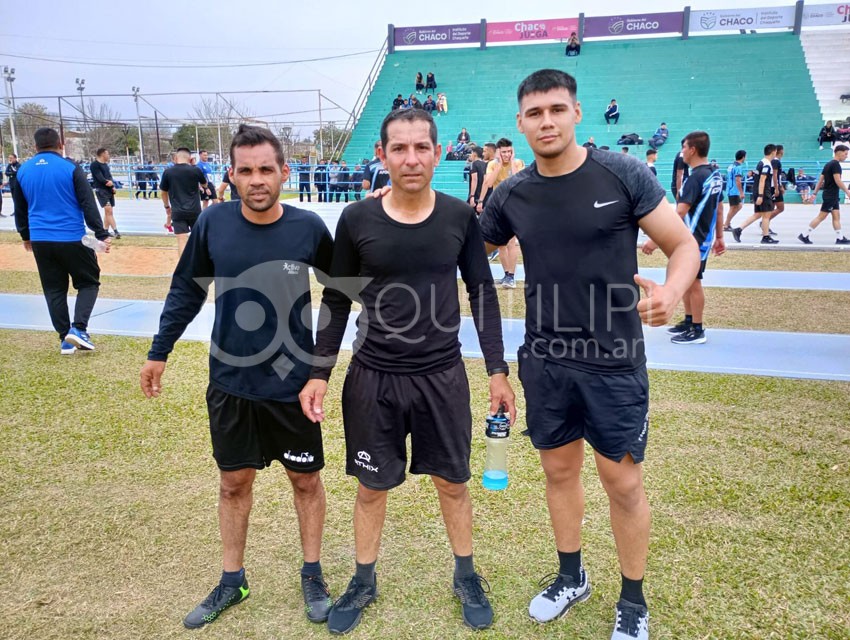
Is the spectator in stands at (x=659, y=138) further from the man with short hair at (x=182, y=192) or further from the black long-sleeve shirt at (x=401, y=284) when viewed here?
the black long-sleeve shirt at (x=401, y=284)

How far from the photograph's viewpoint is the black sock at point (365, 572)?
9.05ft

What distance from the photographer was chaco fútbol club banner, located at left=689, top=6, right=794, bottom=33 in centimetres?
3180

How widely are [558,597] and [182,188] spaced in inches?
386

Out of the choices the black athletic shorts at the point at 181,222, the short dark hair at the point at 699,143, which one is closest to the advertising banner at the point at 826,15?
the short dark hair at the point at 699,143

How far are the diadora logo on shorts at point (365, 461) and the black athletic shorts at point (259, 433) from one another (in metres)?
0.18

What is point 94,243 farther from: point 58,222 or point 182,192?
point 182,192

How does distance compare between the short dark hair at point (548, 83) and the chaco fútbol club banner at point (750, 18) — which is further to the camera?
the chaco fútbol club banner at point (750, 18)

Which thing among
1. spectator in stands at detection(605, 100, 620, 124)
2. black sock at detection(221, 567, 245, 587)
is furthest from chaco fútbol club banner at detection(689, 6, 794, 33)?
black sock at detection(221, 567, 245, 587)

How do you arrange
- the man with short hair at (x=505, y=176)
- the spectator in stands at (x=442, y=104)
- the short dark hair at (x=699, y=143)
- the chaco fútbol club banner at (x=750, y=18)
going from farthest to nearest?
the chaco fútbol club banner at (x=750, y=18) < the spectator in stands at (x=442, y=104) < the man with short hair at (x=505, y=176) < the short dark hair at (x=699, y=143)

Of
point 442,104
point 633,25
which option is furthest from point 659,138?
point 633,25

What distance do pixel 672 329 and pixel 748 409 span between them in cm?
224

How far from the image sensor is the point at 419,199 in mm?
2529

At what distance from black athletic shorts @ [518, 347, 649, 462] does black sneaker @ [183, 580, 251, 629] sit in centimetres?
146

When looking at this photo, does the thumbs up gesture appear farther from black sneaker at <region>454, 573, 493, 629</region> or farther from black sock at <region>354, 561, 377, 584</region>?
black sock at <region>354, 561, 377, 584</region>
